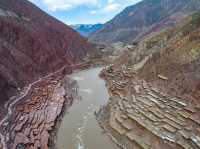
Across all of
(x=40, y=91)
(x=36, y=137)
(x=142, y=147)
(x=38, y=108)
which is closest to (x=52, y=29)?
(x=40, y=91)

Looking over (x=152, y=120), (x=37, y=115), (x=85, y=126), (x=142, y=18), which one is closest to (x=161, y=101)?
(x=152, y=120)

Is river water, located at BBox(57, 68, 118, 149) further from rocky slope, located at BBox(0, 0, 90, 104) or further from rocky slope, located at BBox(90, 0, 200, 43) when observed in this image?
rocky slope, located at BBox(90, 0, 200, 43)

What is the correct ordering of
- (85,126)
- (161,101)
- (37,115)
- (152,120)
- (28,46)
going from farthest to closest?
(28,46)
(37,115)
(85,126)
(161,101)
(152,120)

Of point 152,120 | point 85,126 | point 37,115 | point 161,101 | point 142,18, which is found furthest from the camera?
point 142,18

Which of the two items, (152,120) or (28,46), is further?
(28,46)

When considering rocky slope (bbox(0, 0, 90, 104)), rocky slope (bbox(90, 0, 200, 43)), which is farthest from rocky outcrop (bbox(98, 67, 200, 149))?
rocky slope (bbox(90, 0, 200, 43))

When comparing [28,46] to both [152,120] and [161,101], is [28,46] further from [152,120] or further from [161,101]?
[152,120]
